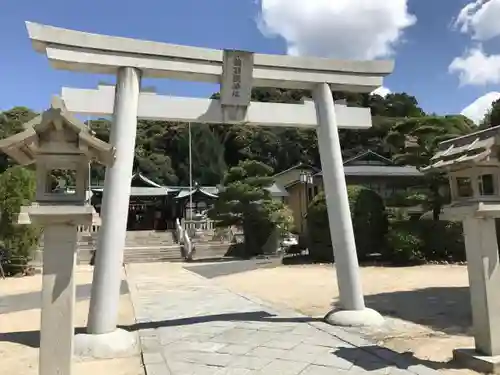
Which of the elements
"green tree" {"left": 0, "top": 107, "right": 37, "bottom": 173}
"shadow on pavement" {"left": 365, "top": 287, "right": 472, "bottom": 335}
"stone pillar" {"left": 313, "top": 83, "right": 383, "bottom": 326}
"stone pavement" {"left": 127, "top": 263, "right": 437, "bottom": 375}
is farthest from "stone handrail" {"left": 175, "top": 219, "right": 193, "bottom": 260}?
"green tree" {"left": 0, "top": 107, "right": 37, "bottom": 173}

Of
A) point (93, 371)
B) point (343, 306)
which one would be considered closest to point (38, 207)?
point (93, 371)

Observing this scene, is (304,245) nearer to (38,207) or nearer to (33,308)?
(33,308)

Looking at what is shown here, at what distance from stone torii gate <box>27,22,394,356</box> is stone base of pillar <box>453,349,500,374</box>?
2.03 meters

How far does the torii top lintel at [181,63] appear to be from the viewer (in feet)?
20.5

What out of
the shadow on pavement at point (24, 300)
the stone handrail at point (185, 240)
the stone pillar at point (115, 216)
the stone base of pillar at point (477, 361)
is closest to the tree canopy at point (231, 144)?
the stone handrail at point (185, 240)

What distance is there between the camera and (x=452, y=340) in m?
6.25

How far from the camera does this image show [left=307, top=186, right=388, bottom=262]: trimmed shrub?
17641 mm

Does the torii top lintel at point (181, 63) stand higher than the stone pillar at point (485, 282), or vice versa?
the torii top lintel at point (181, 63)

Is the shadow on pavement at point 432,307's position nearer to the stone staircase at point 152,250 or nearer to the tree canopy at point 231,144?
the stone staircase at point 152,250

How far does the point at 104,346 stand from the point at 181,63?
4.39 meters

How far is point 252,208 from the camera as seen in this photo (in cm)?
2284

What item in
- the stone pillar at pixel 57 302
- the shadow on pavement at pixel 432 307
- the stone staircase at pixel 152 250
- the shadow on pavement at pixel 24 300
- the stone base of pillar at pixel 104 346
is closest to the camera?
the stone pillar at pixel 57 302

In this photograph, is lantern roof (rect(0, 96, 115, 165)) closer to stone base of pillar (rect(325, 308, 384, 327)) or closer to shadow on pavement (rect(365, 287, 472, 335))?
stone base of pillar (rect(325, 308, 384, 327))

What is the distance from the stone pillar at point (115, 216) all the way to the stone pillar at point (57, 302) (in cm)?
175
